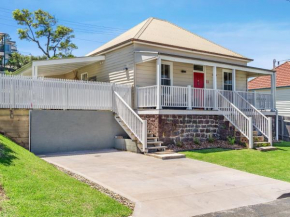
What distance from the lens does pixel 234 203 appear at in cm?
607

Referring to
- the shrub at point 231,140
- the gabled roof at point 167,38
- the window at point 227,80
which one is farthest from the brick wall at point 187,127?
the window at point 227,80

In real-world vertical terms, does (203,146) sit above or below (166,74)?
below

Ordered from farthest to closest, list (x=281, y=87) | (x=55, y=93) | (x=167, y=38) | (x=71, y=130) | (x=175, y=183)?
1. (x=281, y=87)
2. (x=167, y=38)
3. (x=71, y=130)
4. (x=55, y=93)
5. (x=175, y=183)

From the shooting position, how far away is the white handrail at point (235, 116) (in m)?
13.3

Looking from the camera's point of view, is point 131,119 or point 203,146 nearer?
point 131,119

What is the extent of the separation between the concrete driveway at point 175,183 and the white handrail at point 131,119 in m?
1.15

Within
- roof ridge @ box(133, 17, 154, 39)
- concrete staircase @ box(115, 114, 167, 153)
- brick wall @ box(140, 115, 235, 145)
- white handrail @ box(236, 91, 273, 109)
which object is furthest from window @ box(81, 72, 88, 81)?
white handrail @ box(236, 91, 273, 109)

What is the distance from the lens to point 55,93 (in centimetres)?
1251

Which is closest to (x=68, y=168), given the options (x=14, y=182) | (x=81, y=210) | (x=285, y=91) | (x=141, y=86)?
(x=14, y=182)

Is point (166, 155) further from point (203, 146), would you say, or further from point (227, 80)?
point (227, 80)

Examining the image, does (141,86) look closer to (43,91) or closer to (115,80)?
(115,80)

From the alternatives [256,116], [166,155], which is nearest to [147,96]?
[166,155]

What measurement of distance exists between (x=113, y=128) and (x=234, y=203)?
8.47 metres

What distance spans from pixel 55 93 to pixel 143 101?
13.3 feet
